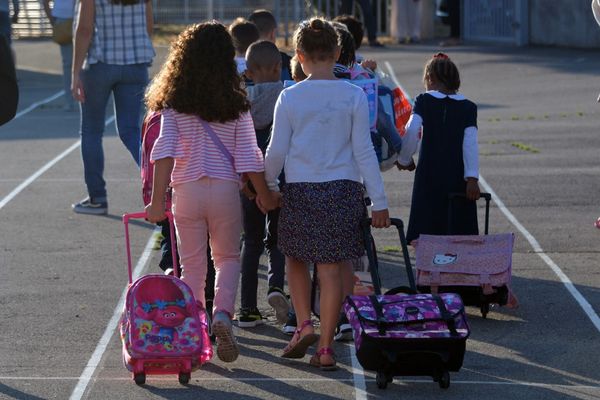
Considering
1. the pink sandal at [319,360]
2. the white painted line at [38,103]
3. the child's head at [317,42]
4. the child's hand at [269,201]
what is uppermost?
the child's head at [317,42]

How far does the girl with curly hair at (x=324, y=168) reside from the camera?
20.8 feet

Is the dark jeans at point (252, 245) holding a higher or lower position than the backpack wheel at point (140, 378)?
higher

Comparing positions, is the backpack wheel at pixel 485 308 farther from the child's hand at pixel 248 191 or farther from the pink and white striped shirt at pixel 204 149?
the pink and white striped shirt at pixel 204 149

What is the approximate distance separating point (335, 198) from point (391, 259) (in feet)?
9.05

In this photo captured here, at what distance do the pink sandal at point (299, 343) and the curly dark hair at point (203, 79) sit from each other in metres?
1.08

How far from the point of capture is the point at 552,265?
880cm

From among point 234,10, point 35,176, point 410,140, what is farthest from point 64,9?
point 234,10

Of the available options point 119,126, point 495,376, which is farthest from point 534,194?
point 495,376

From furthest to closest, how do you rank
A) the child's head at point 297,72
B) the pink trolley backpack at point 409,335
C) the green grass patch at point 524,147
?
1. the green grass patch at point 524,147
2. the child's head at point 297,72
3. the pink trolley backpack at point 409,335

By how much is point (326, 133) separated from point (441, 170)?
1.75 m

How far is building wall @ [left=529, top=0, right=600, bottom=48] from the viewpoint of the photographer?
25.4m

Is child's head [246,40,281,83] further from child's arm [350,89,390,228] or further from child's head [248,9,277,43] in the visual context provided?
child's head [248,9,277,43]

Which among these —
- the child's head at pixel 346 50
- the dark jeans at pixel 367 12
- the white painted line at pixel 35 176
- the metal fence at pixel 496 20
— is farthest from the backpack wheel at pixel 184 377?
the metal fence at pixel 496 20

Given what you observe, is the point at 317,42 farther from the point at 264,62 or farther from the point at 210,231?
the point at 210,231
